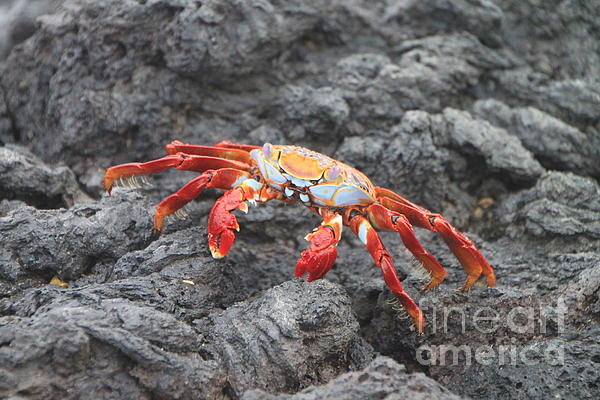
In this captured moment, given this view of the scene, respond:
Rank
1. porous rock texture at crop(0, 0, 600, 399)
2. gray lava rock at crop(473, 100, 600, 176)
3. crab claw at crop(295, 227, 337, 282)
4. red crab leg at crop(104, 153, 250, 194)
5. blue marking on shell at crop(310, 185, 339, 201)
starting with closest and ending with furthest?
1. porous rock texture at crop(0, 0, 600, 399)
2. crab claw at crop(295, 227, 337, 282)
3. blue marking on shell at crop(310, 185, 339, 201)
4. red crab leg at crop(104, 153, 250, 194)
5. gray lava rock at crop(473, 100, 600, 176)

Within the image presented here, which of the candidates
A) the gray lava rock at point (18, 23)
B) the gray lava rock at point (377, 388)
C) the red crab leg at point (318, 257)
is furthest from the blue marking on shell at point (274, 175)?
the gray lava rock at point (18, 23)

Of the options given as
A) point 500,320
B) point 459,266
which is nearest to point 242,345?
point 500,320

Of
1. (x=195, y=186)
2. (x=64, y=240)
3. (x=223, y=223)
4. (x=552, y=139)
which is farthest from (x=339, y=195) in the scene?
(x=552, y=139)

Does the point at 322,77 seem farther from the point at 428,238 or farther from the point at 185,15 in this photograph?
the point at 428,238

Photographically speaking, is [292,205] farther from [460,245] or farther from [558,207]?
[558,207]

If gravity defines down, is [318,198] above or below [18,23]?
below

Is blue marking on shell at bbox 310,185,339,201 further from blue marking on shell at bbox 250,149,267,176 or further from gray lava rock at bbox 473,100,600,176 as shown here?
gray lava rock at bbox 473,100,600,176

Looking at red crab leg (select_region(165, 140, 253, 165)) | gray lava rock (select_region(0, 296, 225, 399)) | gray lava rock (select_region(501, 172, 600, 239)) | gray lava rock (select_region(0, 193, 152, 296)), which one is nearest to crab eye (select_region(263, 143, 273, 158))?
red crab leg (select_region(165, 140, 253, 165))
